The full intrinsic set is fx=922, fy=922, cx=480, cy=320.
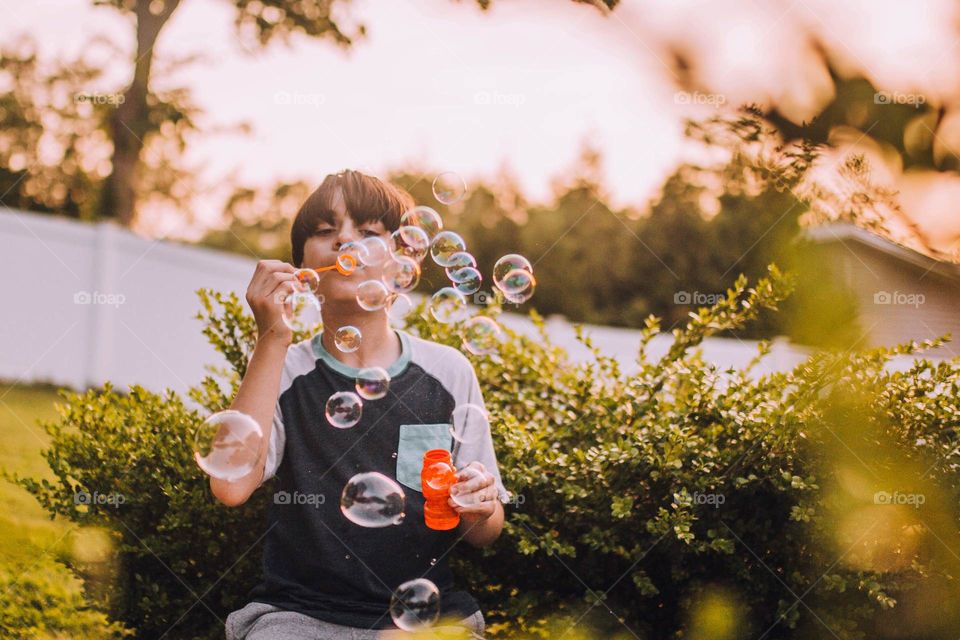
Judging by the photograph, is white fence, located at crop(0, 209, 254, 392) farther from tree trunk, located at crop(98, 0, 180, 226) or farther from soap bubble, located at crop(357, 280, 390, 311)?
soap bubble, located at crop(357, 280, 390, 311)

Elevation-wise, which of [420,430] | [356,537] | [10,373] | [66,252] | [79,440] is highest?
[420,430]

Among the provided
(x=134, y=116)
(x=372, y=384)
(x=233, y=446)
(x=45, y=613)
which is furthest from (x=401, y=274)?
(x=134, y=116)

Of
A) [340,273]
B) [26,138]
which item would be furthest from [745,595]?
[26,138]

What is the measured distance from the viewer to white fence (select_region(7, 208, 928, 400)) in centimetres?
953

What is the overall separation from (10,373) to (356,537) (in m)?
8.35

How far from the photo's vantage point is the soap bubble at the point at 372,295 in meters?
2.64

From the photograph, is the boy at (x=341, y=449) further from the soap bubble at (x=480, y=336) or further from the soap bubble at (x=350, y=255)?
the soap bubble at (x=480, y=336)

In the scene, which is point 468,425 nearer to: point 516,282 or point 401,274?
point 401,274

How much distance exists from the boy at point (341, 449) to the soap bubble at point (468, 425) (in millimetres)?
23

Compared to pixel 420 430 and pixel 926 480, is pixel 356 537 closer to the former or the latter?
pixel 420 430

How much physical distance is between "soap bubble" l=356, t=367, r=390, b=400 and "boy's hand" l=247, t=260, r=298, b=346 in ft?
0.82

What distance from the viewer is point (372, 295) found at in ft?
8.71

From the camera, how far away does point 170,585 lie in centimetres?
313

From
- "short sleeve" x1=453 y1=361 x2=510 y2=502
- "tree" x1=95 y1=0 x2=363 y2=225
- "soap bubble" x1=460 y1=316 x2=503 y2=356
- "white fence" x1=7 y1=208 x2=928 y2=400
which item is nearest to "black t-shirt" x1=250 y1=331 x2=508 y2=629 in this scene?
"short sleeve" x1=453 y1=361 x2=510 y2=502
